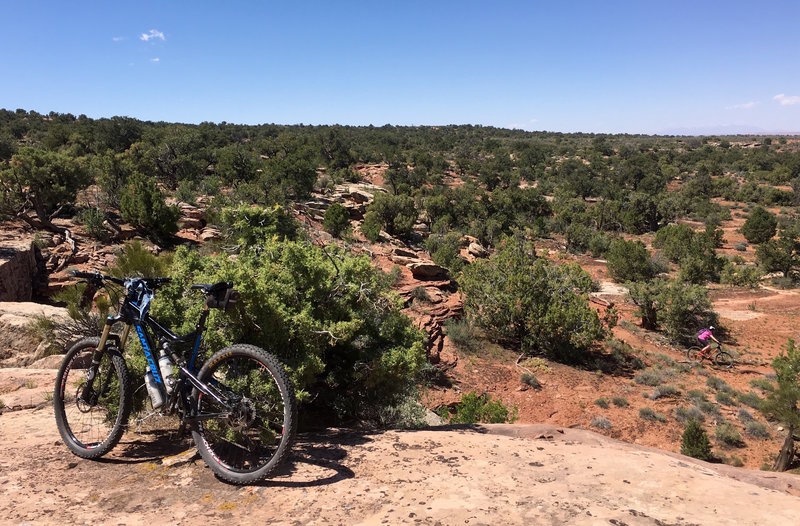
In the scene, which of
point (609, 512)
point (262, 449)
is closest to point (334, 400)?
point (262, 449)

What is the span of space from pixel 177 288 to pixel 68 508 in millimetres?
2553

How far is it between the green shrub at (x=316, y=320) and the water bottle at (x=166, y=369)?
685 mm

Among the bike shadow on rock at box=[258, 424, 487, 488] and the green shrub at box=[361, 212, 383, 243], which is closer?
the bike shadow on rock at box=[258, 424, 487, 488]

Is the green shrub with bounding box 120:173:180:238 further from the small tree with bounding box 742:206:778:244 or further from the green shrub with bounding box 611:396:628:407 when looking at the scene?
the small tree with bounding box 742:206:778:244

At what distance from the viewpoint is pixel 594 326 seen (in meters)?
16.6

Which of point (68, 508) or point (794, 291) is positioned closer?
point (68, 508)

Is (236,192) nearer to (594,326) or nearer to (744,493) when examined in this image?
(594,326)

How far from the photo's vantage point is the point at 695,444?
11.1 meters

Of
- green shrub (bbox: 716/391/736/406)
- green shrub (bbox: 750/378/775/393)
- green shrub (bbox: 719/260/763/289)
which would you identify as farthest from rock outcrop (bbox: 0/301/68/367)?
green shrub (bbox: 719/260/763/289)

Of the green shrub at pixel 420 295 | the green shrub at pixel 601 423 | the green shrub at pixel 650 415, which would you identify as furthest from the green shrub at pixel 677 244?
the green shrub at pixel 601 423

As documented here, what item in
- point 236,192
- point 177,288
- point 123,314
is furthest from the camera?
point 236,192

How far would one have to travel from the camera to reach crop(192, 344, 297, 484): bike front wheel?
3506 mm

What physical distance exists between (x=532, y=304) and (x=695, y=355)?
761cm

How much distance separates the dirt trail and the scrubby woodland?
1.14 metres
